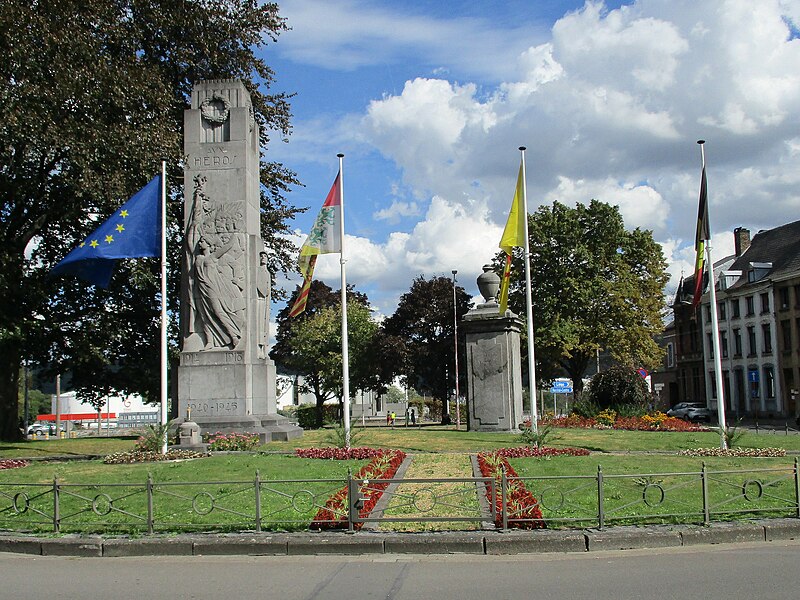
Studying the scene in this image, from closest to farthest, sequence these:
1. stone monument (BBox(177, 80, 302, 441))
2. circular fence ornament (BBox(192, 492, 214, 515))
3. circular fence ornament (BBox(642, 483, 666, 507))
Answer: circular fence ornament (BBox(642, 483, 666, 507)), circular fence ornament (BBox(192, 492, 214, 515)), stone monument (BBox(177, 80, 302, 441))

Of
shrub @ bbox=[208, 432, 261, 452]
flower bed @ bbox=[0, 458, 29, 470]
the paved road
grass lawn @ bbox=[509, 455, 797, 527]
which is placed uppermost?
shrub @ bbox=[208, 432, 261, 452]

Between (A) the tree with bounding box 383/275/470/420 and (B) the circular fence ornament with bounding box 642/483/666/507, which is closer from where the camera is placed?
(B) the circular fence ornament with bounding box 642/483/666/507

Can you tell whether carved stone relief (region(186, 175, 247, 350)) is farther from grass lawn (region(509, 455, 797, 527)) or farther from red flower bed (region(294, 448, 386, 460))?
grass lawn (region(509, 455, 797, 527))

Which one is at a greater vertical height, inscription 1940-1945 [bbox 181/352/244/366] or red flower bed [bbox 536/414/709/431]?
inscription 1940-1945 [bbox 181/352/244/366]

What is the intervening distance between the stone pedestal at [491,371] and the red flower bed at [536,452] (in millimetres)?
5648

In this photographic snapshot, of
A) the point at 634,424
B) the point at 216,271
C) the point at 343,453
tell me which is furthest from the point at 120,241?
the point at 634,424

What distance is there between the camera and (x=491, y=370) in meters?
24.0

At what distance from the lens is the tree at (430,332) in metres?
58.2

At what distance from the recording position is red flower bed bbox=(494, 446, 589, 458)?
17.4 metres

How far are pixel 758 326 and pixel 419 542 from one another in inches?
2259

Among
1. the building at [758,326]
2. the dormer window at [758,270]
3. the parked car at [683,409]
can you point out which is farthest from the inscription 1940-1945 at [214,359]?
the dormer window at [758,270]

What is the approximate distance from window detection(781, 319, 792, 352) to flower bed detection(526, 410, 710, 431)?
30.6m

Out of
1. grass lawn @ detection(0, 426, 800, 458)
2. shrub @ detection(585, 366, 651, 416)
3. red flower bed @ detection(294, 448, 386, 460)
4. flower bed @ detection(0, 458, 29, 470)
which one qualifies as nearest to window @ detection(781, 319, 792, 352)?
shrub @ detection(585, 366, 651, 416)

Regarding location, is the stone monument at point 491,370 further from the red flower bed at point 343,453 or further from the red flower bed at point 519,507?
the red flower bed at point 519,507
